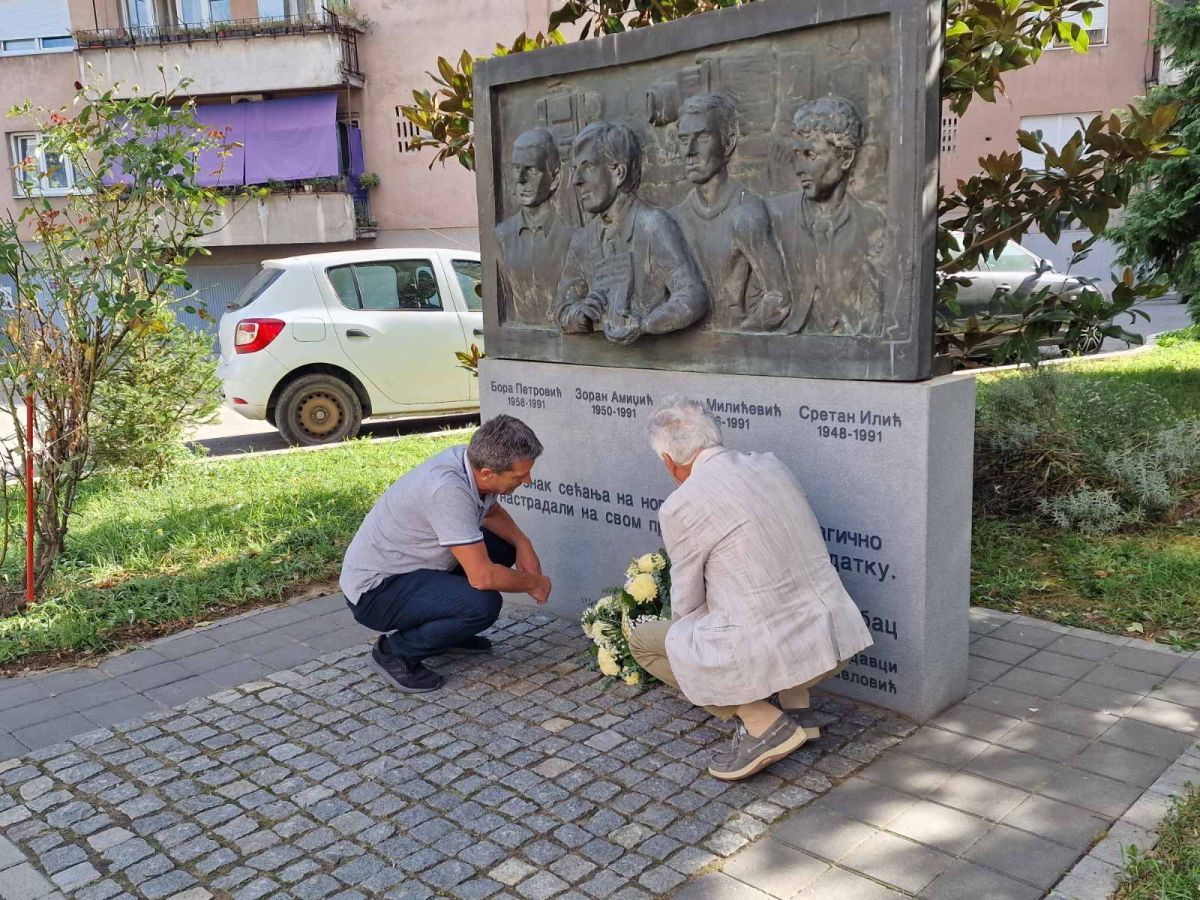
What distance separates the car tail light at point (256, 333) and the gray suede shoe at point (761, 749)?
785 cm

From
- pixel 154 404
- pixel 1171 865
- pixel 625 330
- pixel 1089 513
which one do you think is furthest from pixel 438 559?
pixel 154 404

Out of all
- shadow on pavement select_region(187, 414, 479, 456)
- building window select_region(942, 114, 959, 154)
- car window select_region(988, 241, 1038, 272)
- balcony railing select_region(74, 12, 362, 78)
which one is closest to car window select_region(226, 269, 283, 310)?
shadow on pavement select_region(187, 414, 479, 456)

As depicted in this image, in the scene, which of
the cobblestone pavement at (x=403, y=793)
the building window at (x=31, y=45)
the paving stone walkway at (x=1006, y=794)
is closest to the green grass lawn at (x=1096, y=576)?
the paving stone walkway at (x=1006, y=794)

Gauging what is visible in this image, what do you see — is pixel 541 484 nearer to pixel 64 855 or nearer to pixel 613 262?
pixel 613 262

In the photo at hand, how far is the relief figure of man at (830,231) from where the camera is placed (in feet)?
13.1

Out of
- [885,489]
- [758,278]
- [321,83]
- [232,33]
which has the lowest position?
[885,489]

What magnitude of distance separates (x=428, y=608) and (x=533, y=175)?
214 cm

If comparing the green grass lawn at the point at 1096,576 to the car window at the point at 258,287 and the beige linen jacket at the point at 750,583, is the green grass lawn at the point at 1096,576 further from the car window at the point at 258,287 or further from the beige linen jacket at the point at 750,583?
→ the car window at the point at 258,287

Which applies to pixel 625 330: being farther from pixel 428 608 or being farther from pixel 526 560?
pixel 428 608

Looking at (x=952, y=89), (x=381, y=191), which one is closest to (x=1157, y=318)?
(x=381, y=191)

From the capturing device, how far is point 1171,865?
3021 mm

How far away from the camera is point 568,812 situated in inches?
140

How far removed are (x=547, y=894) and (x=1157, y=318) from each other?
75.3 feet

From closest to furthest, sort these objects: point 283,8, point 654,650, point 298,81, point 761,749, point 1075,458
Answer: point 761,749 → point 654,650 → point 1075,458 → point 298,81 → point 283,8
